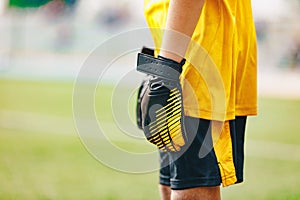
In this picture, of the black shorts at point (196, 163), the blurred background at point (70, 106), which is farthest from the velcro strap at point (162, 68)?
the blurred background at point (70, 106)

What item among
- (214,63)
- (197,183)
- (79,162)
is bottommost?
(79,162)

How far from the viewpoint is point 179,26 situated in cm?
152

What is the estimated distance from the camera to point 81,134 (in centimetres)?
241

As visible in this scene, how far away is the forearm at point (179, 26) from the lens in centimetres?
151

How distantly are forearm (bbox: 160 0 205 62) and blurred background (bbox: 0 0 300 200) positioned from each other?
158 centimetres

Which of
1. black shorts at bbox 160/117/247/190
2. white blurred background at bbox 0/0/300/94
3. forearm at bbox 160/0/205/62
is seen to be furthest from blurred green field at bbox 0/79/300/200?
white blurred background at bbox 0/0/300/94

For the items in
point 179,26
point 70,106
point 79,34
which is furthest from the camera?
point 79,34

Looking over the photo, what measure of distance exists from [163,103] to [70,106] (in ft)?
22.3

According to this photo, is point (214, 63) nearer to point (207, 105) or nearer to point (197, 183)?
point (207, 105)

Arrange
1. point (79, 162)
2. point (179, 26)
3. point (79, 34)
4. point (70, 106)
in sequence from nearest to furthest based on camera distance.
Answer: point (179, 26) < point (79, 162) < point (70, 106) < point (79, 34)

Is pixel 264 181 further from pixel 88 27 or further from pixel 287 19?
pixel 88 27

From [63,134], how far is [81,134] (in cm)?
350

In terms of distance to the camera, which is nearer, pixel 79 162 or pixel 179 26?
pixel 179 26

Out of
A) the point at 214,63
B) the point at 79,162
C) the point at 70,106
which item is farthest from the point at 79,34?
the point at 214,63
